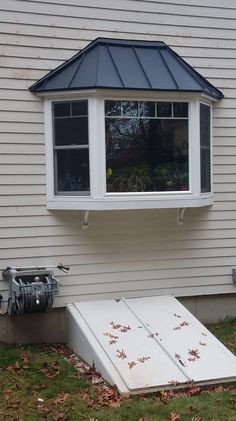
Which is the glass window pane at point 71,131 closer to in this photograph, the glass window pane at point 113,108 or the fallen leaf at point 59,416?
the glass window pane at point 113,108

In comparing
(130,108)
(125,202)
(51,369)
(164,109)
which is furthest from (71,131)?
(51,369)

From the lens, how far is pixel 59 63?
6219 millimetres

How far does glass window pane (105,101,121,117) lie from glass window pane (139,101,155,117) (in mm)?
281

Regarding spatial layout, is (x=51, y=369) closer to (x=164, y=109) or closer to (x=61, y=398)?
(x=61, y=398)

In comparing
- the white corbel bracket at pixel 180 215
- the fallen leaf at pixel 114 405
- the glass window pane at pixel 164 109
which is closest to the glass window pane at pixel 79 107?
the glass window pane at pixel 164 109

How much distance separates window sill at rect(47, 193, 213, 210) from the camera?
6.02 meters

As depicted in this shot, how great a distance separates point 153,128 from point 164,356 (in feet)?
8.74

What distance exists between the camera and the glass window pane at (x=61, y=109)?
6.17m

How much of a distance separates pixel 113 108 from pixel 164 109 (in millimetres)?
653

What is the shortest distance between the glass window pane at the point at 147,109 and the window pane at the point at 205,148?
697mm

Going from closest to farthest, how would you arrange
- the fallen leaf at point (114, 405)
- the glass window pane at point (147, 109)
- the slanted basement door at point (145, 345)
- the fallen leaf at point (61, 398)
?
the fallen leaf at point (114, 405)
the fallen leaf at point (61, 398)
the slanted basement door at point (145, 345)
the glass window pane at point (147, 109)

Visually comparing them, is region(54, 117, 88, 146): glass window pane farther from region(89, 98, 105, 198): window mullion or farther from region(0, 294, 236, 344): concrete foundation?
region(0, 294, 236, 344): concrete foundation

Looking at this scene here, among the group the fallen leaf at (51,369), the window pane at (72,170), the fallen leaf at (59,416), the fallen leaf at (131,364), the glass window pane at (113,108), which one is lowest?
the fallen leaf at (59,416)

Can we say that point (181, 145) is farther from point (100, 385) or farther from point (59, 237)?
point (100, 385)
